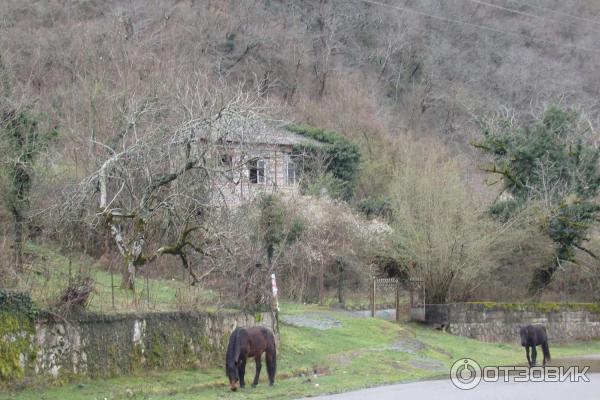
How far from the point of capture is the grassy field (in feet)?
59.9

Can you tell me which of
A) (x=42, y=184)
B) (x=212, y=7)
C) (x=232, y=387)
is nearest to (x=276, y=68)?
(x=212, y=7)

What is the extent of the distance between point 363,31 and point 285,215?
2149 inches

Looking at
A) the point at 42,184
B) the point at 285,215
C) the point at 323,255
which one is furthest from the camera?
the point at 323,255

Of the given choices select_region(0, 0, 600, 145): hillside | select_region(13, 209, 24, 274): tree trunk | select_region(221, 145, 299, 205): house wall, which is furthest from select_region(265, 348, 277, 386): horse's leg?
select_region(0, 0, 600, 145): hillside

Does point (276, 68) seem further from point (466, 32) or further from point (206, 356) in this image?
point (206, 356)

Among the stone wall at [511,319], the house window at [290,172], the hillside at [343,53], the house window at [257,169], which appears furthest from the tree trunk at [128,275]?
the house window at [290,172]

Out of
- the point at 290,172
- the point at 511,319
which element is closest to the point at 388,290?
the point at 511,319

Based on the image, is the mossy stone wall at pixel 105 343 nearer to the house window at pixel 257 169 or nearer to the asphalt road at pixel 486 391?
the asphalt road at pixel 486 391

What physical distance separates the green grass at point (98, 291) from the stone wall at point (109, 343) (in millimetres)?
416

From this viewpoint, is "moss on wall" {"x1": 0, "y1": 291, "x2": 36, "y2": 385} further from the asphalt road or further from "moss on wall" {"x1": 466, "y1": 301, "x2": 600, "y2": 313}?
"moss on wall" {"x1": 466, "y1": 301, "x2": 600, "y2": 313}

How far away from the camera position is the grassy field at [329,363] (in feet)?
59.9

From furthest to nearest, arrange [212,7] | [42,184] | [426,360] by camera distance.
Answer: [212,7]
[42,184]
[426,360]

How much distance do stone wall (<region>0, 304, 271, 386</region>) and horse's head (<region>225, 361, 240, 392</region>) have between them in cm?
210

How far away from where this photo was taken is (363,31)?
86062 millimetres
